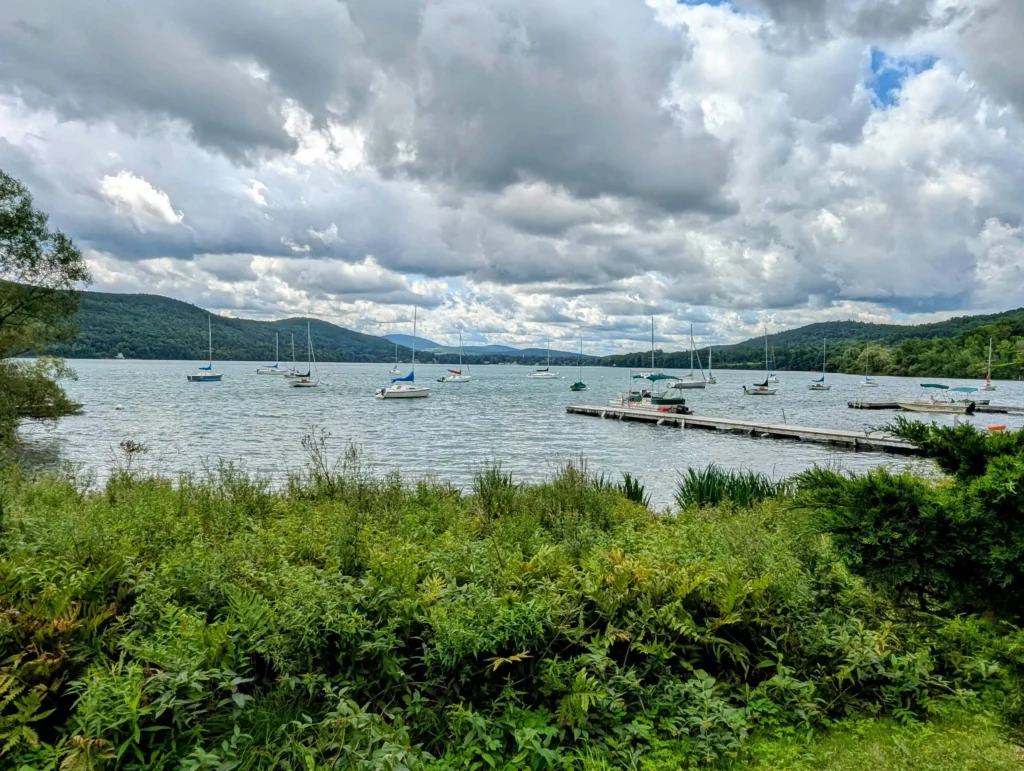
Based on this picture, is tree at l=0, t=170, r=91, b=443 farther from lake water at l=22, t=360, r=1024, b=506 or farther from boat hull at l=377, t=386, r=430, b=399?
boat hull at l=377, t=386, r=430, b=399

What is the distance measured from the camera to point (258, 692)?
3316mm

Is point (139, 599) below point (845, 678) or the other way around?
the other way around

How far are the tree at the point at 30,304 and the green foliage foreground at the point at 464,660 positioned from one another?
99.9ft

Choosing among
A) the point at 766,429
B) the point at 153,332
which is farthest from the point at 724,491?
the point at 153,332

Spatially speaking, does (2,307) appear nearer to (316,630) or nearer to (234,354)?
(316,630)

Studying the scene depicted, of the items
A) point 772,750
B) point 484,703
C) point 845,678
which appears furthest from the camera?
point 845,678

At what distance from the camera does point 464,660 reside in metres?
3.49

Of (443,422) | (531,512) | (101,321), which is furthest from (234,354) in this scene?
(531,512)

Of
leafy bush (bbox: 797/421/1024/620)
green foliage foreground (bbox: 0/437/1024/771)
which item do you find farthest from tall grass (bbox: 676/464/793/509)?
leafy bush (bbox: 797/421/1024/620)

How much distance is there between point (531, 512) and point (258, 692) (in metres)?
5.41

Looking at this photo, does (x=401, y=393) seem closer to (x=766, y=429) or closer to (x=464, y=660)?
(x=766, y=429)

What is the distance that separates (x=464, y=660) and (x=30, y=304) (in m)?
35.4

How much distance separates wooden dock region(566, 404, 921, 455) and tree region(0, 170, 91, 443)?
125 feet

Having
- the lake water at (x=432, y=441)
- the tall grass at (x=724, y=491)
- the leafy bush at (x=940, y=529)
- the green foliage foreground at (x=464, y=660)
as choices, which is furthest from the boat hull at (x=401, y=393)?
→ the leafy bush at (x=940, y=529)
